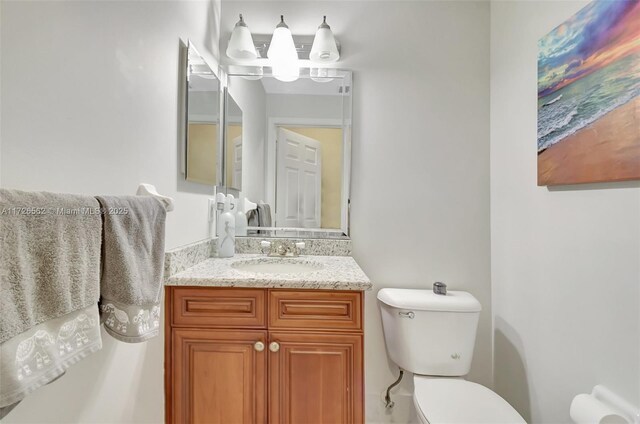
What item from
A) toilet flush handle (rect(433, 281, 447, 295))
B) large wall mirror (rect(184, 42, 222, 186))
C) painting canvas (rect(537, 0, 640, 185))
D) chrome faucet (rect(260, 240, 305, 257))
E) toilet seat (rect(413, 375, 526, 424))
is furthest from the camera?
chrome faucet (rect(260, 240, 305, 257))

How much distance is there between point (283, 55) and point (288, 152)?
0.50 m

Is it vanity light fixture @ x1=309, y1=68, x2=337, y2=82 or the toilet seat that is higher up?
vanity light fixture @ x1=309, y1=68, x2=337, y2=82

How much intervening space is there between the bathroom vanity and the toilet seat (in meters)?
0.26

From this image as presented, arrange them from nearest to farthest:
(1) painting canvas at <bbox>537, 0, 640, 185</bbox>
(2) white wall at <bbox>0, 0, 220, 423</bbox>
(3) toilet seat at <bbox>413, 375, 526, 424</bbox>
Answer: (2) white wall at <bbox>0, 0, 220, 423</bbox> < (1) painting canvas at <bbox>537, 0, 640, 185</bbox> < (3) toilet seat at <bbox>413, 375, 526, 424</bbox>

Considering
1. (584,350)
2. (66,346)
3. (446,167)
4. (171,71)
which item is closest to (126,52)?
(171,71)

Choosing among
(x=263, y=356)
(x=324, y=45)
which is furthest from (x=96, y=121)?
(x=324, y=45)

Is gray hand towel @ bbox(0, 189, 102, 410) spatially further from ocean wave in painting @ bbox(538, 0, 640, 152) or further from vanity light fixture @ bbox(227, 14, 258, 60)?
ocean wave in painting @ bbox(538, 0, 640, 152)

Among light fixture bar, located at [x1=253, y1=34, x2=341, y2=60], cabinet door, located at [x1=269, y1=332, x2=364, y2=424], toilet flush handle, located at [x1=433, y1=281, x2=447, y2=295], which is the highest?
light fixture bar, located at [x1=253, y1=34, x2=341, y2=60]

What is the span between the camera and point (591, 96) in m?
0.95

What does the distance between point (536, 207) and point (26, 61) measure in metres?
1.69

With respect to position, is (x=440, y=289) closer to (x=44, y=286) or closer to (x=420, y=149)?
(x=420, y=149)

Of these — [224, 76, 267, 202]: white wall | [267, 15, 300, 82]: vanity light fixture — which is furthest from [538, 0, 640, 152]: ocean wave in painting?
[224, 76, 267, 202]: white wall

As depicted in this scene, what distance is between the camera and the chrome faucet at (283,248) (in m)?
1.46

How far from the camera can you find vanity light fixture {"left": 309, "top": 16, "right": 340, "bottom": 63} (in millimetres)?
1450
